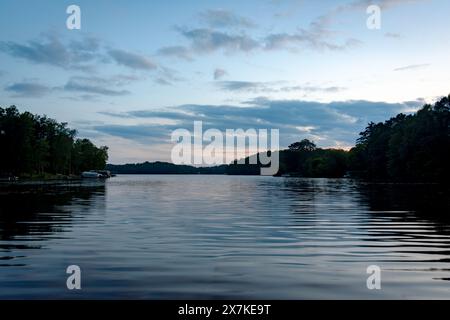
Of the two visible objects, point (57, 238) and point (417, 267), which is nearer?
point (417, 267)

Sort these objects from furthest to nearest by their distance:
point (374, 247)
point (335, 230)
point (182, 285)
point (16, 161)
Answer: point (16, 161) → point (335, 230) → point (374, 247) → point (182, 285)

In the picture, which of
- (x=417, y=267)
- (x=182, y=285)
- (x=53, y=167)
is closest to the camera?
(x=182, y=285)

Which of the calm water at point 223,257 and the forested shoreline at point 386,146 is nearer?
the calm water at point 223,257

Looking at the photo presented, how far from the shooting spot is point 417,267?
15.2 m

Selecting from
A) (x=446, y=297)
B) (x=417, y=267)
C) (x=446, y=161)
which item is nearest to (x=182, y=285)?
(x=446, y=297)

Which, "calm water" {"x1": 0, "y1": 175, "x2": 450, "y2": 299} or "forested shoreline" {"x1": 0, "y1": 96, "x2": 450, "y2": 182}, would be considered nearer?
"calm water" {"x1": 0, "y1": 175, "x2": 450, "y2": 299}

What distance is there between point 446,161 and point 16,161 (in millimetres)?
113291

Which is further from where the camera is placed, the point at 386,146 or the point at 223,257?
the point at 386,146

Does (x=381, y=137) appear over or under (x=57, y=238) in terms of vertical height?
over

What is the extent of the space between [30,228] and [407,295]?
1834 cm

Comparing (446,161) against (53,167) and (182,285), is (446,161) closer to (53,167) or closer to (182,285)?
(182,285)

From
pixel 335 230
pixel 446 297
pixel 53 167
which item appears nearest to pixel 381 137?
pixel 53 167
